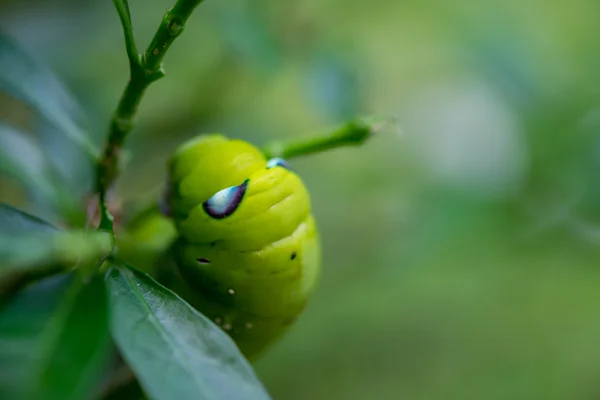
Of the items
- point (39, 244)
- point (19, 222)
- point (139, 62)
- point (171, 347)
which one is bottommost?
point (171, 347)

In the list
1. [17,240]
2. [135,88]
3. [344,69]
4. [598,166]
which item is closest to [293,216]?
[135,88]

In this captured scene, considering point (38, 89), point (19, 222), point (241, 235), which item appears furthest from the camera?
point (38, 89)

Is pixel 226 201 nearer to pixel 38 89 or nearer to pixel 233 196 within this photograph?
pixel 233 196

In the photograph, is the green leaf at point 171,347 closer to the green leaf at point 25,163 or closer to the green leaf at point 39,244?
the green leaf at point 39,244

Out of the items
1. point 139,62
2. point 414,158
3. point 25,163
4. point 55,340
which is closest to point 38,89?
point 25,163

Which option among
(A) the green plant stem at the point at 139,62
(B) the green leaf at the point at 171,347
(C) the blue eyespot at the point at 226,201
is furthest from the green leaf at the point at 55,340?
(C) the blue eyespot at the point at 226,201

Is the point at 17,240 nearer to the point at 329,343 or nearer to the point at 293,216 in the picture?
the point at 293,216
